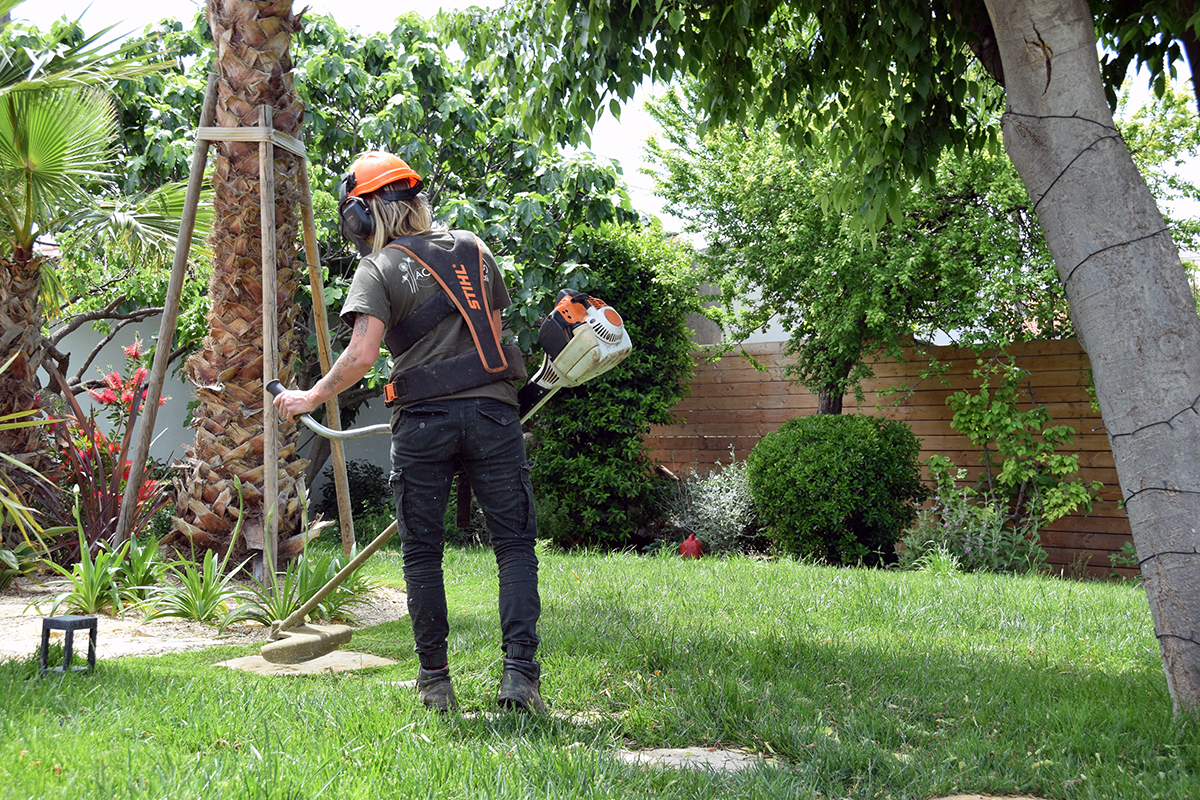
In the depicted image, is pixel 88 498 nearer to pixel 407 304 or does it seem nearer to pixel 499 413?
pixel 407 304

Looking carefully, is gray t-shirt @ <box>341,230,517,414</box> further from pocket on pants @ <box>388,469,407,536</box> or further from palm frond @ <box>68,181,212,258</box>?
palm frond @ <box>68,181,212,258</box>

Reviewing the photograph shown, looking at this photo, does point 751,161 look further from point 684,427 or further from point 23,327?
point 23,327

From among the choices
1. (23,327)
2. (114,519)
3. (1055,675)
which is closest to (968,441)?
(1055,675)

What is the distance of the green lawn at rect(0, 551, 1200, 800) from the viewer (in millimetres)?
2227

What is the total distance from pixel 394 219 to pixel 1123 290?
2.41 meters

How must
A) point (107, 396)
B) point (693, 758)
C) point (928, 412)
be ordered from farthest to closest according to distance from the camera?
point (928, 412) → point (107, 396) → point (693, 758)

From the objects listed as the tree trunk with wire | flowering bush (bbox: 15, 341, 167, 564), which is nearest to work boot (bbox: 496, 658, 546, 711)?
the tree trunk with wire

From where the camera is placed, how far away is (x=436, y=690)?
2.93 metres

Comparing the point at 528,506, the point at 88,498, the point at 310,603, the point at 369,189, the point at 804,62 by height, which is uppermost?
the point at 804,62

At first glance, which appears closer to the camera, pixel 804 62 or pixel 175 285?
pixel 804 62

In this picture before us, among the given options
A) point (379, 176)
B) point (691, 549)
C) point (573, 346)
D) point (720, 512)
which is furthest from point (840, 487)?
point (379, 176)

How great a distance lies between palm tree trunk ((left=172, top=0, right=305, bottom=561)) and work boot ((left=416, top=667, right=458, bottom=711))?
285 centimetres

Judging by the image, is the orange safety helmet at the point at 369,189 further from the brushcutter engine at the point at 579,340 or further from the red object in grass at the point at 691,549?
the red object in grass at the point at 691,549

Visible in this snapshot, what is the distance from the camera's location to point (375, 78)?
28.1 ft
